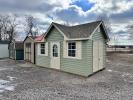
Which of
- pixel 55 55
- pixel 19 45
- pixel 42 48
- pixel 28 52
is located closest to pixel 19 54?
pixel 19 45

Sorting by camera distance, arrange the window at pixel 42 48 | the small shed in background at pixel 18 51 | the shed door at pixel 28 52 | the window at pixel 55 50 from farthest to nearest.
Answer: the small shed in background at pixel 18 51, the shed door at pixel 28 52, the window at pixel 42 48, the window at pixel 55 50

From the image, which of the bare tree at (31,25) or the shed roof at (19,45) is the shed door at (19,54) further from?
the bare tree at (31,25)

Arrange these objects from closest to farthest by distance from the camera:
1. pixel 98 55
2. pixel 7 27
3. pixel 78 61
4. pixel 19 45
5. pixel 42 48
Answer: pixel 78 61 < pixel 98 55 < pixel 42 48 < pixel 19 45 < pixel 7 27

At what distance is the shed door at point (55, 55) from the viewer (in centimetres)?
1149

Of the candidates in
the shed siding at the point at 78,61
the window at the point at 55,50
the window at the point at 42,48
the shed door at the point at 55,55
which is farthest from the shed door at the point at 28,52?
the window at the point at 55,50

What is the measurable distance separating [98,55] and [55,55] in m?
3.35

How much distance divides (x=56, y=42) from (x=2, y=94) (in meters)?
6.36

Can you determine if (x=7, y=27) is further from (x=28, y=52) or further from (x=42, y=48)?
(x=42, y=48)

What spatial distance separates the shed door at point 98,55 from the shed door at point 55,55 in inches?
113

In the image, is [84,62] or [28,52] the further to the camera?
[28,52]

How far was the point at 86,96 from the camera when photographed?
5.97 metres

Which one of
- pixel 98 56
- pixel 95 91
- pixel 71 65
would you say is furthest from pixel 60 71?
pixel 95 91

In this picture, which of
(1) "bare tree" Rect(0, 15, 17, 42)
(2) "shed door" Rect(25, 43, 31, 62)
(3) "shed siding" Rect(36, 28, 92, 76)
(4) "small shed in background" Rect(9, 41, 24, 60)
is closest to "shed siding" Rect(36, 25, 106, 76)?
(3) "shed siding" Rect(36, 28, 92, 76)

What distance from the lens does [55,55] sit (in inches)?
465
